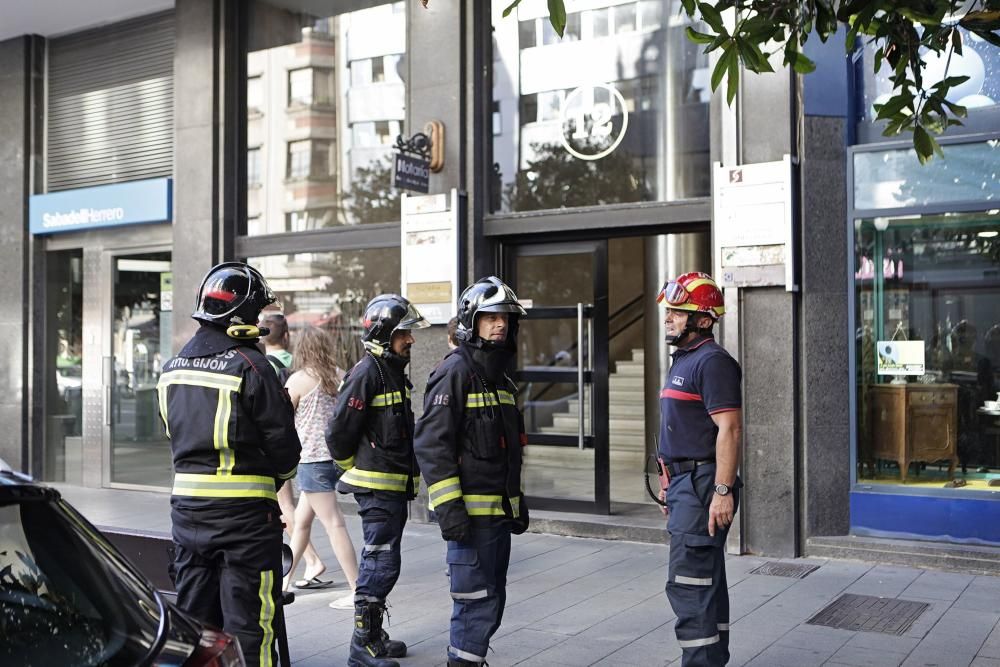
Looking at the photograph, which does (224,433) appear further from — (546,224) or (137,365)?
(137,365)

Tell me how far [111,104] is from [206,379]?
9.35 metres

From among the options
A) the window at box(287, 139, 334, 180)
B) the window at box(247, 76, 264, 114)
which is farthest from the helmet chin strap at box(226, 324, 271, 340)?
the window at box(247, 76, 264, 114)

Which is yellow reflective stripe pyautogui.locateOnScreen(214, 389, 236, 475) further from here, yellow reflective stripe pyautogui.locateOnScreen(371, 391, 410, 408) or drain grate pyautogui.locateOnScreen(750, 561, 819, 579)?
drain grate pyautogui.locateOnScreen(750, 561, 819, 579)

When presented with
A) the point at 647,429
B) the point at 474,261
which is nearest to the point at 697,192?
the point at 474,261

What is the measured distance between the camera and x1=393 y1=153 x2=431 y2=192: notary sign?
351 inches

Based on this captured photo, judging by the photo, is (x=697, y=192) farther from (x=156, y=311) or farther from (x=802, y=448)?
(x=156, y=311)

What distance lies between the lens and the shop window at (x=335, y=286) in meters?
10.1

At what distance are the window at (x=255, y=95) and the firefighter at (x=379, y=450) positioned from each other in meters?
6.29

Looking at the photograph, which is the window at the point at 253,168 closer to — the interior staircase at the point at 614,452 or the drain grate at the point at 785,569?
the interior staircase at the point at 614,452

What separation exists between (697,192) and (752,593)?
339cm

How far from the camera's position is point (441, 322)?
9328 millimetres

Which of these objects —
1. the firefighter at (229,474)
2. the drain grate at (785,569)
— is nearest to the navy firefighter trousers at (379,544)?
the firefighter at (229,474)

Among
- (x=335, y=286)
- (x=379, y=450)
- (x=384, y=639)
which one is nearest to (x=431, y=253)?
(x=335, y=286)

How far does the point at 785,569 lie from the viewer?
294 inches
